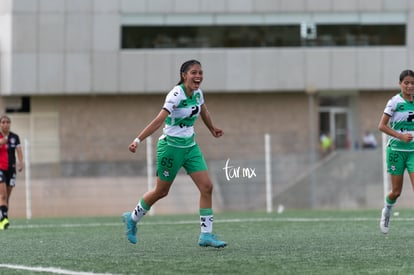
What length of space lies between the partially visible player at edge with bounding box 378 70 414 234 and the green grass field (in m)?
0.87

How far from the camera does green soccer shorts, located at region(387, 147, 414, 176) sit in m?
12.4

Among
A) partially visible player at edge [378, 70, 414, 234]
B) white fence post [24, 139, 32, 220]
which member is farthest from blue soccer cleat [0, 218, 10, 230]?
white fence post [24, 139, 32, 220]

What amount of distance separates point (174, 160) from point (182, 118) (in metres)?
0.49

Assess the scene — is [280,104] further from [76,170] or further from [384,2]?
[76,170]

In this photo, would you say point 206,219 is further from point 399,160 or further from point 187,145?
point 399,160

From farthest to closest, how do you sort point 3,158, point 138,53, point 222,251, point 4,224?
point 138,53, point 3,158, point 4,224, point 222,251

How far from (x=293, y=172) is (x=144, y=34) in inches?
609

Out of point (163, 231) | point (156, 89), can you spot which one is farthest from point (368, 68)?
point (163, 231)

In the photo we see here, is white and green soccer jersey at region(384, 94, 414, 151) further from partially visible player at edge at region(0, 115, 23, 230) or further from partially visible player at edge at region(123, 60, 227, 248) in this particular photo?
partially visible player at edge at region(0, 115, 23, 230)

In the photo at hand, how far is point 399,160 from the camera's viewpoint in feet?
40.9

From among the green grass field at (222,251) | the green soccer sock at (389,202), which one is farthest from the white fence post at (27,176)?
the green soccer sock at (389,202)

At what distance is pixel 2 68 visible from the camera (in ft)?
146

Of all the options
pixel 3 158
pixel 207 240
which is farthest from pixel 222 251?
pixel 3 158

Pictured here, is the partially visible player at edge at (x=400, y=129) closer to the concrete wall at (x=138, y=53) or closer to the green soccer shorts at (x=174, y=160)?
the green soccer shorts at (x=174, y=160)
